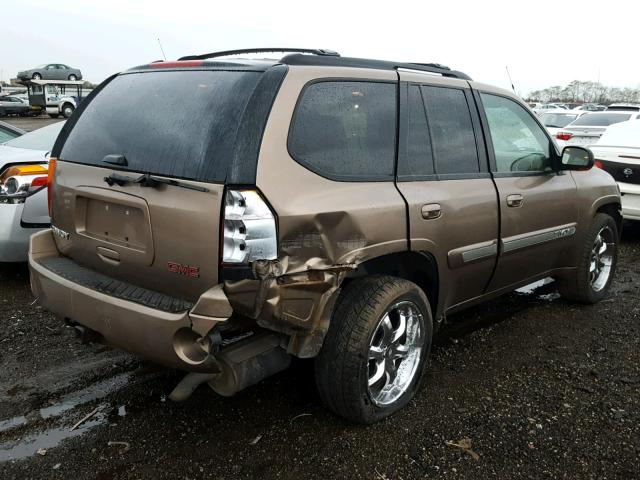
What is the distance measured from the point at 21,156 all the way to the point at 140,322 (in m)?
3.33

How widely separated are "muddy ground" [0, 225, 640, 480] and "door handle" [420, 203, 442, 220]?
106 cm

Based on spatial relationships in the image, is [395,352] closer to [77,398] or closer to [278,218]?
[278,218]

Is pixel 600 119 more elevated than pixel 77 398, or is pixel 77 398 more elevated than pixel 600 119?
pixel 600 119

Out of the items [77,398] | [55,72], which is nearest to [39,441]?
[77,398]

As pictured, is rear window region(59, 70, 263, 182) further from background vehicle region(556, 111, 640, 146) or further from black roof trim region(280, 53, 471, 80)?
background vehicle region(556, 111, 640, 146)

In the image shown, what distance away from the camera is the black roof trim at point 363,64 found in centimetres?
269

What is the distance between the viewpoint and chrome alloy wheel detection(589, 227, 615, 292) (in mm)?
4828

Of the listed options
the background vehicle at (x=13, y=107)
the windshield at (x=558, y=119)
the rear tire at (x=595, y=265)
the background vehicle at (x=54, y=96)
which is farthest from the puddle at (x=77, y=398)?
the background vehicle at (x=13, y=107)

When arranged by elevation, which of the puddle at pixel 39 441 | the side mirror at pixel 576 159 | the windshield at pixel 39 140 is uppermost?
the side mirror at pixel 576 159

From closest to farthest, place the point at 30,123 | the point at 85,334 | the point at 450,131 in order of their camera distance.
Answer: the point at 85,334 → the point at 450,131 → the point at 30,123

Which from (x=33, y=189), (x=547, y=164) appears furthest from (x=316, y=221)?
(x=33, y=189)

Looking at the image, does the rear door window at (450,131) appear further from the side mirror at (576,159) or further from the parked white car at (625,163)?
the parked white car at (625,163)

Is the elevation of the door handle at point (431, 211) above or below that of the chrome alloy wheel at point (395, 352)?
above

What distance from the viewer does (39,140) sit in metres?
5.82
